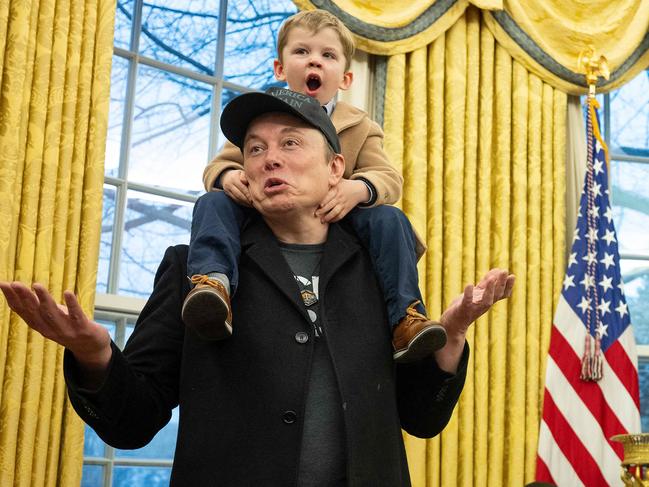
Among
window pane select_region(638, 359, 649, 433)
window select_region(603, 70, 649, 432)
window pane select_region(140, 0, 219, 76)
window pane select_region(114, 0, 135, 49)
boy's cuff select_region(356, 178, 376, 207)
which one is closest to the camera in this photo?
boy's cuff select_region(356, 178, 376, 207)

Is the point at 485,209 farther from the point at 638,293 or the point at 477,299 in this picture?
the point at 477,299

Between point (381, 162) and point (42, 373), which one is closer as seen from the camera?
point (381, 162)

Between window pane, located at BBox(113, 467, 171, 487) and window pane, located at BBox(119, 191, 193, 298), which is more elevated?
window pane, located at BBox(119, 191, 193, 298)

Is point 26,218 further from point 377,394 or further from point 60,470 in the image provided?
point 377,394

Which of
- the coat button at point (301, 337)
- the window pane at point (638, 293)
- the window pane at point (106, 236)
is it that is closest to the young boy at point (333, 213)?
the coat button at point (301, 337)

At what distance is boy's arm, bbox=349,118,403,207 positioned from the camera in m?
2.40

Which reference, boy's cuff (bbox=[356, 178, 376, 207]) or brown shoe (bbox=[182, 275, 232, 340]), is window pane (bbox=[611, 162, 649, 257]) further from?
brown shoe (bbox=[182, 275, 232, 340])

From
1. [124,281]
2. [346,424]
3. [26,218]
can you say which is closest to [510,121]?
[124,281]

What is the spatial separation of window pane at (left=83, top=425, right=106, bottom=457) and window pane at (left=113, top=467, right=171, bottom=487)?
0.11m

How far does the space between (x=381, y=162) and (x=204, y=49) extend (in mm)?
2401

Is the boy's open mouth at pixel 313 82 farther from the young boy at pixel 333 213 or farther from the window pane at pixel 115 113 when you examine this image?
the window pane at pixel 115 113

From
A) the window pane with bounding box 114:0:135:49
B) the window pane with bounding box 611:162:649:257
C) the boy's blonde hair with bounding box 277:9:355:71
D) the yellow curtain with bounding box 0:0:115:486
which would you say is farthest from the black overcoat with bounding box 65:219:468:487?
the window pane with bounding box 611:162:649:257

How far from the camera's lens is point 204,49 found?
4.82 m

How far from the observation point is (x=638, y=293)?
5.66 meters
